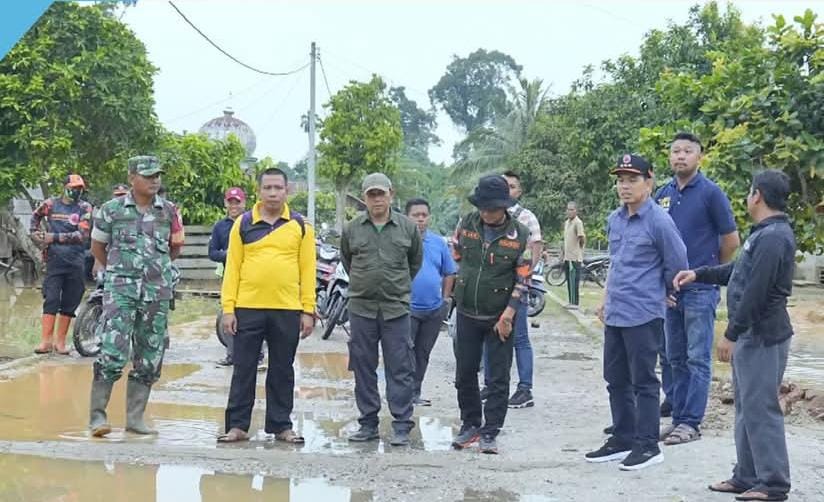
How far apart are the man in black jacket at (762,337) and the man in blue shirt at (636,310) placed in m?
0.66

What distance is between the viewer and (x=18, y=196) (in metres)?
19.0

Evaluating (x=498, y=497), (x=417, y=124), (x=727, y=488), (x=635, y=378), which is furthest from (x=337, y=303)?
(x=417, y=124)

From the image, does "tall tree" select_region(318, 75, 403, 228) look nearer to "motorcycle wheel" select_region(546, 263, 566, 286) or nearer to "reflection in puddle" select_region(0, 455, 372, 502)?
"motorcycle wheel" select_region(546, 263, 566, 286)

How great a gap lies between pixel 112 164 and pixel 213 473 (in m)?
15.2

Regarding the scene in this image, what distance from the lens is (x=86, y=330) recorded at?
35.3 ft

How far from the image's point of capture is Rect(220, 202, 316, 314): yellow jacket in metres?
6.92

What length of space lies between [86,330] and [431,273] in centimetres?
432

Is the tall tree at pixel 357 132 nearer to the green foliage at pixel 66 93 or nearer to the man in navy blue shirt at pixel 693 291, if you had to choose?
the green foliage at pixel 66 93

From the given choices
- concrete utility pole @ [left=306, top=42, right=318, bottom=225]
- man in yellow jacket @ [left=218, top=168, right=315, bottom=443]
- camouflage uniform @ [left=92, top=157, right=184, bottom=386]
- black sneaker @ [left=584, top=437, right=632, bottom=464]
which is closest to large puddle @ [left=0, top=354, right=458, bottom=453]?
man in yellow jacket @ [left=218, top=168, right=315, bottom=443]

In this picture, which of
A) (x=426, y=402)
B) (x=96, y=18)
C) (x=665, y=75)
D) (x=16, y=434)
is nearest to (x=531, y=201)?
→ (x=96, y=18)

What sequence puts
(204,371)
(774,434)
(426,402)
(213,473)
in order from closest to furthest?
(774,434)
(213,473)
(426,402)
(204,371)

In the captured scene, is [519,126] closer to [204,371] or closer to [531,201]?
[531,201]

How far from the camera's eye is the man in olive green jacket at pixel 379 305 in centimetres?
716

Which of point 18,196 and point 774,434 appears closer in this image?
point 774,434
